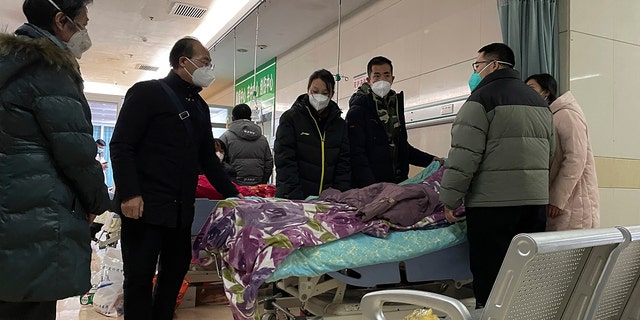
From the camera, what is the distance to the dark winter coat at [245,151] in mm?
4145

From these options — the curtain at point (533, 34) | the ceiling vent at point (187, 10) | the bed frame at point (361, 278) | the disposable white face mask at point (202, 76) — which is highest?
the ceiling vent at point (187, 10)

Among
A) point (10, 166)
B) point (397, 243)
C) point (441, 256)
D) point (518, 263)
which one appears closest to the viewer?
point (518, 263)

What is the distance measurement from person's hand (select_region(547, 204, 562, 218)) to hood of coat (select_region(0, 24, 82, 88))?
222 centimetres

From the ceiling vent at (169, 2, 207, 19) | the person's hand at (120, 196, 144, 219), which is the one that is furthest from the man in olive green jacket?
the ceiling vent at (169, 2, 207, 19)

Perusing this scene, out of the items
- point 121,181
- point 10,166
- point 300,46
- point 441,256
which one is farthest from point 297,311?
point 300,46

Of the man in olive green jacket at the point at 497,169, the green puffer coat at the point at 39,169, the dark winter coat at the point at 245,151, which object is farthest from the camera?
the dark winter coat at the point at 245,151

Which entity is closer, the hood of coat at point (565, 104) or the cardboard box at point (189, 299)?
the hood of coat at point (565, 104)

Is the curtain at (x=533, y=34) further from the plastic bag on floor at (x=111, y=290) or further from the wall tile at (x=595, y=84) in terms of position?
the plastic bag on floor at (x=111, y=290)

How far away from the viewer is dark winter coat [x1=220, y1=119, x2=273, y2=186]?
163 inches

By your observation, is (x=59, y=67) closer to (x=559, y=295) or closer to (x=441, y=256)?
(x=559, y=295)

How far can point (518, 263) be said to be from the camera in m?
0.97

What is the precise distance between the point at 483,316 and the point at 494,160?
129cm

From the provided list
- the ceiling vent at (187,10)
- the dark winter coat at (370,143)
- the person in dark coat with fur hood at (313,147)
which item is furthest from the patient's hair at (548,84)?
the ceiling vent at (187,10)

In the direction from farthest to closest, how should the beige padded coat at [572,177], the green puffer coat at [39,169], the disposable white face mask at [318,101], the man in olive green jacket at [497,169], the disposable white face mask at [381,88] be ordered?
the disposable white face mask at [381,88] → the disposable white face mask at [318,101] → the beige padded coat at [572,177] → the man in olive green jacket at [497,169] → the green puffer coat at [39,169]
